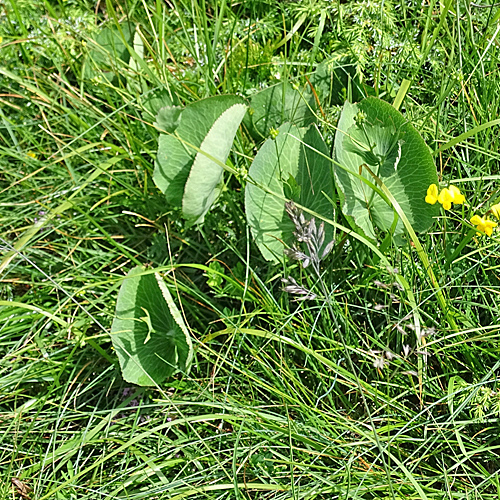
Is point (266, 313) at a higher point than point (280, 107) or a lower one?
lower

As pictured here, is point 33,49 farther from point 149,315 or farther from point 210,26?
point 149,315

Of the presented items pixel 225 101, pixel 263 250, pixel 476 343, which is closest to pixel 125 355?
pixel 263 250

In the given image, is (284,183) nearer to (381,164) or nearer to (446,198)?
(381,164)

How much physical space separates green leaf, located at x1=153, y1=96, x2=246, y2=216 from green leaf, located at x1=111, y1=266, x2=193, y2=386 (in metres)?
0.23

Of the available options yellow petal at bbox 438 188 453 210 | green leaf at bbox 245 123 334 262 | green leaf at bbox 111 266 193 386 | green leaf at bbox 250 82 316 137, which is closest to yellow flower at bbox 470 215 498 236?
yellow petal at bbox 438 188 453 210

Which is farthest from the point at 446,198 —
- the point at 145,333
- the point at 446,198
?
the point at 145,333

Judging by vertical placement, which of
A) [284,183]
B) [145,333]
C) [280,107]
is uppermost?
[280,107]

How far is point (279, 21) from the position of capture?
6.09ft

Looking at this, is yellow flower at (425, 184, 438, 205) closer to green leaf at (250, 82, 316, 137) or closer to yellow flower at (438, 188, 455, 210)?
yellow flower at (438, 188, 455, 210)

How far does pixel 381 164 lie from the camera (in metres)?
1.29

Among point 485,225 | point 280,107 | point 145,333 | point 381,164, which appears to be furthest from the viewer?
point 280,107

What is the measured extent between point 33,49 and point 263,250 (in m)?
1.29

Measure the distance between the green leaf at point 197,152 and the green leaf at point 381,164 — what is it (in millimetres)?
285

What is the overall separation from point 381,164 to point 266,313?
1.54 feet
